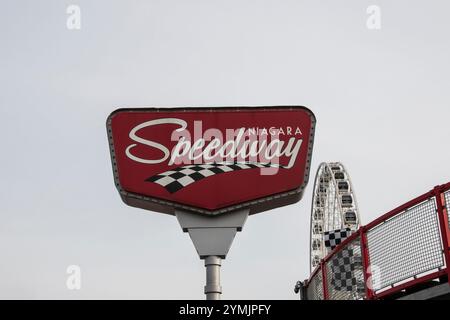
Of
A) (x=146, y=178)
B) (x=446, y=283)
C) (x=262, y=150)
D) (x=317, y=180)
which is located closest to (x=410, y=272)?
(x=446, y=283)

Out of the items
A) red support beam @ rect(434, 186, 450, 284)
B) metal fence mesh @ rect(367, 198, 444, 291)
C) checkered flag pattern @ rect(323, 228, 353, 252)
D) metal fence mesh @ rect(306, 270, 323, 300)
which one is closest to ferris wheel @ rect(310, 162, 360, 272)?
checkered flag pattern @ rect(323, 228, 353, 252)

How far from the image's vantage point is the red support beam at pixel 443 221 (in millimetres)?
7367

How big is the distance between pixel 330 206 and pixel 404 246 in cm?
2578

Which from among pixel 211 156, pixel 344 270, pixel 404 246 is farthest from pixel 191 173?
pixel 404 246

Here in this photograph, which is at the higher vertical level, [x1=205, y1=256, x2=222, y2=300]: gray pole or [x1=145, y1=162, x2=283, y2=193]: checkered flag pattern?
[x1=145, y1=162, x2=283, y2=193]: checkered flag pattern

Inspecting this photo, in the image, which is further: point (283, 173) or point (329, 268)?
point (329, 268)

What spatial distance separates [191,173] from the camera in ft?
33.6

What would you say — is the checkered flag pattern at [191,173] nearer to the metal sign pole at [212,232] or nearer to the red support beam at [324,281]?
the metal sign pole at [212,232]

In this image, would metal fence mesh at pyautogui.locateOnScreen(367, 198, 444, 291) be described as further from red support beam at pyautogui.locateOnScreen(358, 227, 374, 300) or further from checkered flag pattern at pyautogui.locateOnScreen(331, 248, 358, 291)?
checkered flag pattern at pyautogui.locateOnScreen(331, 248, 358, 291)

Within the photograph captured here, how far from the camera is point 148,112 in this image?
1063 cm

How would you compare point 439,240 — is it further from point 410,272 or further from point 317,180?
point 317,180

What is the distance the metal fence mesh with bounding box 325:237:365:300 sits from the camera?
415 inches

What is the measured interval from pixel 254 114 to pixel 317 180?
2572cm

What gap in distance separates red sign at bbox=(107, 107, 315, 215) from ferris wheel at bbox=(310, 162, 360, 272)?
65.4 ft
